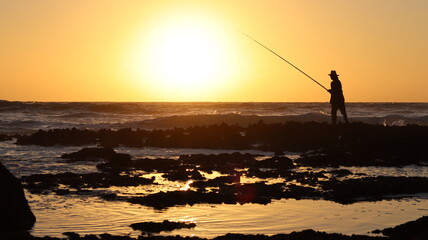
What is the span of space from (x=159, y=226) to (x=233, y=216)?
5.08 ft

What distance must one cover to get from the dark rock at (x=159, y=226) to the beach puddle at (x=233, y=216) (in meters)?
0.15

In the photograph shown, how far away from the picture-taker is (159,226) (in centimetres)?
987

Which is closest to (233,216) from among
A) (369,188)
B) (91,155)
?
(369,188)

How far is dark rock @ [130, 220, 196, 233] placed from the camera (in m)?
9.78

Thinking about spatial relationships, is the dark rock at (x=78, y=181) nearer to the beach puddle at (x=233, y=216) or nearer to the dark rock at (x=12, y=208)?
the beach puddle at (x=233, y=216)

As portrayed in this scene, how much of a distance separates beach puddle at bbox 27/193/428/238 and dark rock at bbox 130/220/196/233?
0.15m

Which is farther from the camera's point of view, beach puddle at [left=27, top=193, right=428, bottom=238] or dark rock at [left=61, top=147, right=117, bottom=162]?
dark rock at [left=61, top=147, right=117, bottom=162]

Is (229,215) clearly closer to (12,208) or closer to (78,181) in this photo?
(12,208)

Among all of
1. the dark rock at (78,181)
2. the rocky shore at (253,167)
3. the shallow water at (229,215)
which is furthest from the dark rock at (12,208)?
the dark rock at (78,181)

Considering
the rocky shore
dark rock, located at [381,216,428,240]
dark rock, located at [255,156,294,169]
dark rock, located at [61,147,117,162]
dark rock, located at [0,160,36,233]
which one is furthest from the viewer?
dark rock, located at [61,147,117,162]

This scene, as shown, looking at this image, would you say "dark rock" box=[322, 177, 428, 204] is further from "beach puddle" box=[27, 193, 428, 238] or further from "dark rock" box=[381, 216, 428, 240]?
"dark rock" box=[381, 216, 428, 240]

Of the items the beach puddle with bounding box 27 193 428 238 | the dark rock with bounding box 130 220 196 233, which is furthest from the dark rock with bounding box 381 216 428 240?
the dark rock with bounding box 130 220 196 233

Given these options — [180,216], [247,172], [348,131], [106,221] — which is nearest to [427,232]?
[180,216]

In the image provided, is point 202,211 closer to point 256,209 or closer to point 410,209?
point 256,209
